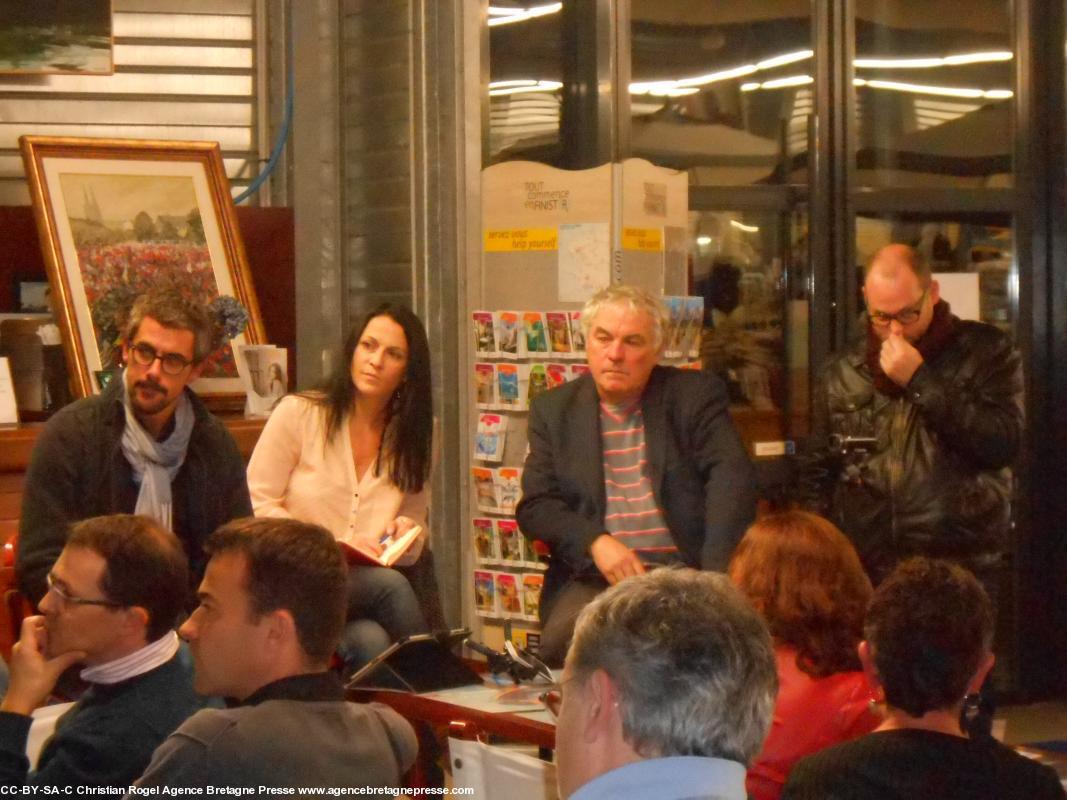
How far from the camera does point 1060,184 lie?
6.46 m

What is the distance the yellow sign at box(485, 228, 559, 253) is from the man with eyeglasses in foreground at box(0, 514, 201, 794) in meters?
2.78

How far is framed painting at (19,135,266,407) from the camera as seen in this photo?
5641 millimetres

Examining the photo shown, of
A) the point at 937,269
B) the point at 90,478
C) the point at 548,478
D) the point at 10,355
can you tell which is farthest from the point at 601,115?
the point at 90,478

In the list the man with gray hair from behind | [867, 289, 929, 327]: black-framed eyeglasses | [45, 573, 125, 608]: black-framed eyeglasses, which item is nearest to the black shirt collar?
[45, 573, 125, 608]: black-framed eyeglasses

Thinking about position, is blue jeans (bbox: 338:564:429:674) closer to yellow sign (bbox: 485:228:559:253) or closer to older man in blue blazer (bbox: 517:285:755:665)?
older man in blue blazer (bbox: 517:285:755:665)

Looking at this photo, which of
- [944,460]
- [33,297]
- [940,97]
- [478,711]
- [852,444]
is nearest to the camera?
[478,711]

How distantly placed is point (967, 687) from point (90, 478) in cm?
237

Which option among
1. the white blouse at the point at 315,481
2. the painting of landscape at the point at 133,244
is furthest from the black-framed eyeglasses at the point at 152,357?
the painting of landscape at the point at 133,244

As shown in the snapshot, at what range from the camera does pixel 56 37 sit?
6352 mm

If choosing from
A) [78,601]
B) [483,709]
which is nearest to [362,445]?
[483,709]

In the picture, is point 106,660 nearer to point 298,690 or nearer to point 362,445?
point 298,690

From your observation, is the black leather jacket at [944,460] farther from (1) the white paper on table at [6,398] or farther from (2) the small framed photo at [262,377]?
(1) the white paper on table at [6,398]

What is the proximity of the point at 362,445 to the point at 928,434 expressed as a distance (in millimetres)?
1718

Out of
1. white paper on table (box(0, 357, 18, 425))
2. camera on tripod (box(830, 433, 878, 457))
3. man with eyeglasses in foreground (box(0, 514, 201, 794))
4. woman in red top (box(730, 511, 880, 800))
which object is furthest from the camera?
white paper on table (box(0, 357, 18, 425))
